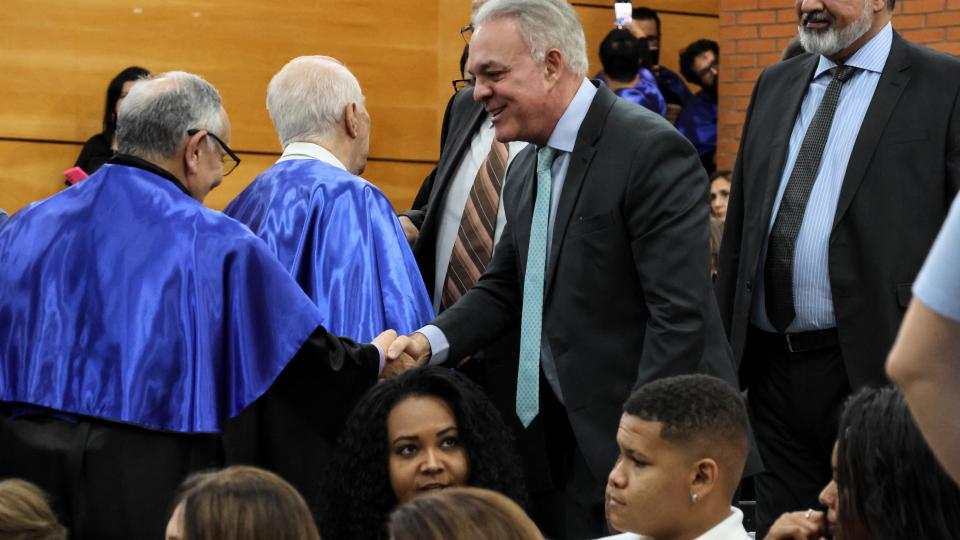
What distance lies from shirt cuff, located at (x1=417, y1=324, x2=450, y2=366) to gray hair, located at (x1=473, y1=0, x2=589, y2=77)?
2.58 ft

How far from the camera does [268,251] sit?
13.0ft

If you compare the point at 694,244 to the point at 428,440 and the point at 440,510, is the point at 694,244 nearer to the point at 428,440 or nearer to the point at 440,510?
the point at 428,440

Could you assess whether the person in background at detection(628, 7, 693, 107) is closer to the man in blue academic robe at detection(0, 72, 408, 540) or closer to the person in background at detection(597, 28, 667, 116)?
the person in background at detection(597, 28, 667, 116)

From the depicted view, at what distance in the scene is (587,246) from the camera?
374 cm

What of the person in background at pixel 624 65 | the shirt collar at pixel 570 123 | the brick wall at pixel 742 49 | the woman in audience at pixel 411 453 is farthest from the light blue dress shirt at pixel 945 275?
the brick wall at pixel 742 49

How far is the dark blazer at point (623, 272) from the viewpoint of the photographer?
3625mm

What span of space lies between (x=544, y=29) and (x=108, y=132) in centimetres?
350

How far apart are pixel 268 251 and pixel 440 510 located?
5.31 feet

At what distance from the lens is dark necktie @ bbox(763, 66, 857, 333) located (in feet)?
13.2

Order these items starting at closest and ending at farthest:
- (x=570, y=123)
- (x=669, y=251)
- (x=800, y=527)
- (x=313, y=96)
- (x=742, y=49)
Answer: (x=800, y=527)
(x=669, y=251)
(x=570, y=123)
(x=313, y=96)
(x=742, y=49)

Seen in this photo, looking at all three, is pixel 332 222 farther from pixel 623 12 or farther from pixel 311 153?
pixel 623 12

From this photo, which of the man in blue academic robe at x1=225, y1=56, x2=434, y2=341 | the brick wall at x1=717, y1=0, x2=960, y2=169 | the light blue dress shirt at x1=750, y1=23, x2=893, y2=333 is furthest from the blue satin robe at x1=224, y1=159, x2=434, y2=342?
the brick wall at x1=717, y1=0, x2=960, y2=169

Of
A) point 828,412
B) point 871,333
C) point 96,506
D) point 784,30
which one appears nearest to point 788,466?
point 828,412

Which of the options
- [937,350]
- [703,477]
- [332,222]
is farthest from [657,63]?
[937,350]
